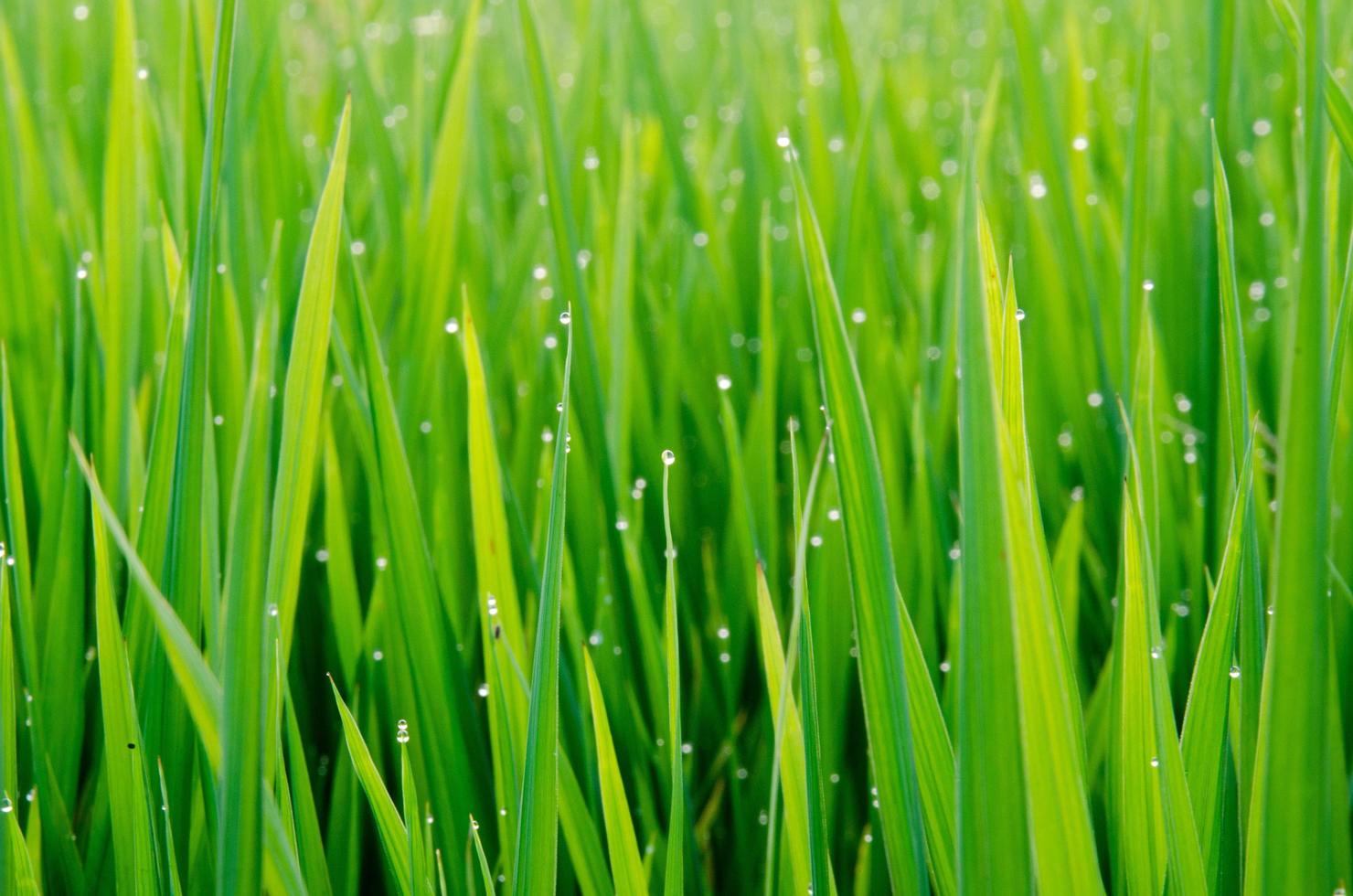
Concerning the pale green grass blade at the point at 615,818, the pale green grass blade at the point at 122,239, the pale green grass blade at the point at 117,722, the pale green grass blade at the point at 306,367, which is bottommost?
the pale green grass blade at the point at 615,818

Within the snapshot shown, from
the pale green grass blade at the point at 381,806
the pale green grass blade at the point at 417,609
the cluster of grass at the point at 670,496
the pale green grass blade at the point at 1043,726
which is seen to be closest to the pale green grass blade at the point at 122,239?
the cluster of grass at the point at 670,496

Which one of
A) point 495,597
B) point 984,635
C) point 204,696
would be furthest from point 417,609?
point 984,635

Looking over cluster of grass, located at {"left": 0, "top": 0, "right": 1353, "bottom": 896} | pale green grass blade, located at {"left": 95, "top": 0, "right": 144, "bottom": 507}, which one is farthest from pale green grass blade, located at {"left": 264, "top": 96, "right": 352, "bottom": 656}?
pale green grass blade, located at {"left": 95, "top": 0, "right": 144, "bottom": 507}

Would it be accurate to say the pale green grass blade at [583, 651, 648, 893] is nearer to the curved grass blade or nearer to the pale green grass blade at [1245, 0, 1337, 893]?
the curved grass blade

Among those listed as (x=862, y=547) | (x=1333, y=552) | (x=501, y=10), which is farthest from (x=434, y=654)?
(x=501, y=10)

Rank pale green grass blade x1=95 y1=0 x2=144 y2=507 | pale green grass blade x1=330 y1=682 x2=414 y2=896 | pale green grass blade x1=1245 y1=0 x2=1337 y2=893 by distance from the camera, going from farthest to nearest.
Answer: pale green grass blade x1=95 y1=0 x2=144 y2=507 → pale green grass blade x1=330 y1=682 x2=414 y2=896 → pale green grass blade x1=1245 y1=0 x2=1337 y2=893

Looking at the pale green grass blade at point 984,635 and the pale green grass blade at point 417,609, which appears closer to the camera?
the pale green grass blade at point 984,635

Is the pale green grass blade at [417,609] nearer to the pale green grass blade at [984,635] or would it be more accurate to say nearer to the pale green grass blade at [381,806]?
the pale green grass blade at [381,806]
